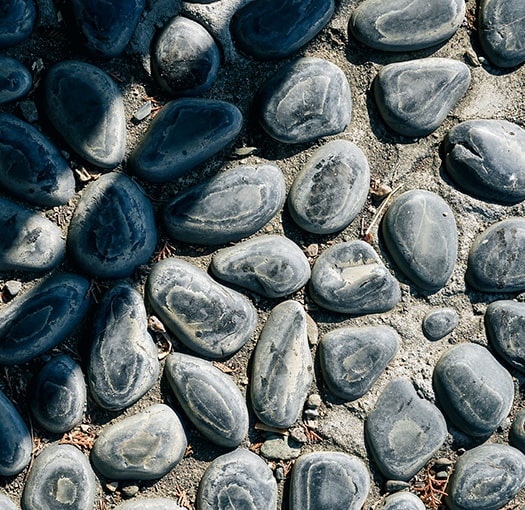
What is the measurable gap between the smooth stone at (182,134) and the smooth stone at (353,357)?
42 cm

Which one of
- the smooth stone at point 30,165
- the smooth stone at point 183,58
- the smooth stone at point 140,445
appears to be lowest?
the smooth stone at point 140,445

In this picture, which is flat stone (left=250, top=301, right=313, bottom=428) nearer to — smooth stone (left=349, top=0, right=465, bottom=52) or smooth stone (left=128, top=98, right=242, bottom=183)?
smooth stone (left=128, top=98, right=242, bottom=183)

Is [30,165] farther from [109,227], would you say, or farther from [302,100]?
[302,100]

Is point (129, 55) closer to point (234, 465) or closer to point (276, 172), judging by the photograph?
point (276, 172)

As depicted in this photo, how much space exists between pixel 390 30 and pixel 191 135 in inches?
16.4

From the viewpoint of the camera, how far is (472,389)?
149cm

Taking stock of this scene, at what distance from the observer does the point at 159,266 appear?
1.42 m

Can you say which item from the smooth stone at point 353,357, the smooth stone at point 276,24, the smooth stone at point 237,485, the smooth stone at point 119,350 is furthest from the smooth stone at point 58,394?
the smooth stone at point 276,24

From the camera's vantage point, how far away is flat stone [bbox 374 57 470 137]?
1.47m

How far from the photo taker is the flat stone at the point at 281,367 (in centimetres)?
145

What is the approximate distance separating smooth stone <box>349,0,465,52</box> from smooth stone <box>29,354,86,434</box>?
80 cm

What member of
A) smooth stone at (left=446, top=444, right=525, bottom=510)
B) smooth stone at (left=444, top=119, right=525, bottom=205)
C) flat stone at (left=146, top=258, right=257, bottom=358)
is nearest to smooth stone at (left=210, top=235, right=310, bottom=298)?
flat stone at (left=146, top=258, right=257, bottom=358)

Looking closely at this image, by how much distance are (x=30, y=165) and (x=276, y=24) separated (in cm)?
50

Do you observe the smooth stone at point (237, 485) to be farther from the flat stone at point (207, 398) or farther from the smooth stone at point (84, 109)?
the smooth stone at point (84, 109)
